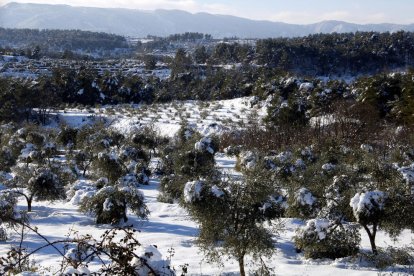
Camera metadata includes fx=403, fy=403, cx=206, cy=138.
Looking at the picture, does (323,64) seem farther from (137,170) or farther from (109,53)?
(109,53)

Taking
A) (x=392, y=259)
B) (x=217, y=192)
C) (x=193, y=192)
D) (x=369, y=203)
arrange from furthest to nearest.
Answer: (x=392, y=259) < (x=369, y=203) < (x=193, y=192) < (x=217, y=192)

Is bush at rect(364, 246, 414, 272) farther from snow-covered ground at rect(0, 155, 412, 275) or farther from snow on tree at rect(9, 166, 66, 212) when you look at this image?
snow on tree at rect(9, 166, 66, 212)

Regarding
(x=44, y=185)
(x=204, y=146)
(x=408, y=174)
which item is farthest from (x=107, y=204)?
(x=408, y=174)

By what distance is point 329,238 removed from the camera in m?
12.1

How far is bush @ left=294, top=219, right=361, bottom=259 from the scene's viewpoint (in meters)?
12.1

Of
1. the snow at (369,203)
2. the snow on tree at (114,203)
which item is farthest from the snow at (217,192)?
the snow on tree at (114,203)

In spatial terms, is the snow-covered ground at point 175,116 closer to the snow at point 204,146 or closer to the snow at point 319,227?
the snow at point 204,146

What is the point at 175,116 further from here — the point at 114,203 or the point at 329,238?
the point at 329,238

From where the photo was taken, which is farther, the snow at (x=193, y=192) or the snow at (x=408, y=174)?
the snow at (x=408, y=174)

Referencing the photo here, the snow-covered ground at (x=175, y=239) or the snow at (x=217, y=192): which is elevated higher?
the snow at (x=217, y=192)

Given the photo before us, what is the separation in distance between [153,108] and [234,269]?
47775 millimetres

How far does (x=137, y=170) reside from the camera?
27.6m

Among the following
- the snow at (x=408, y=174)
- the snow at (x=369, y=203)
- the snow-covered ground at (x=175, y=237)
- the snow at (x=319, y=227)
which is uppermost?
the snow at (x=408, y=174)

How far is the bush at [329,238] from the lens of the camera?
12.1 meters
